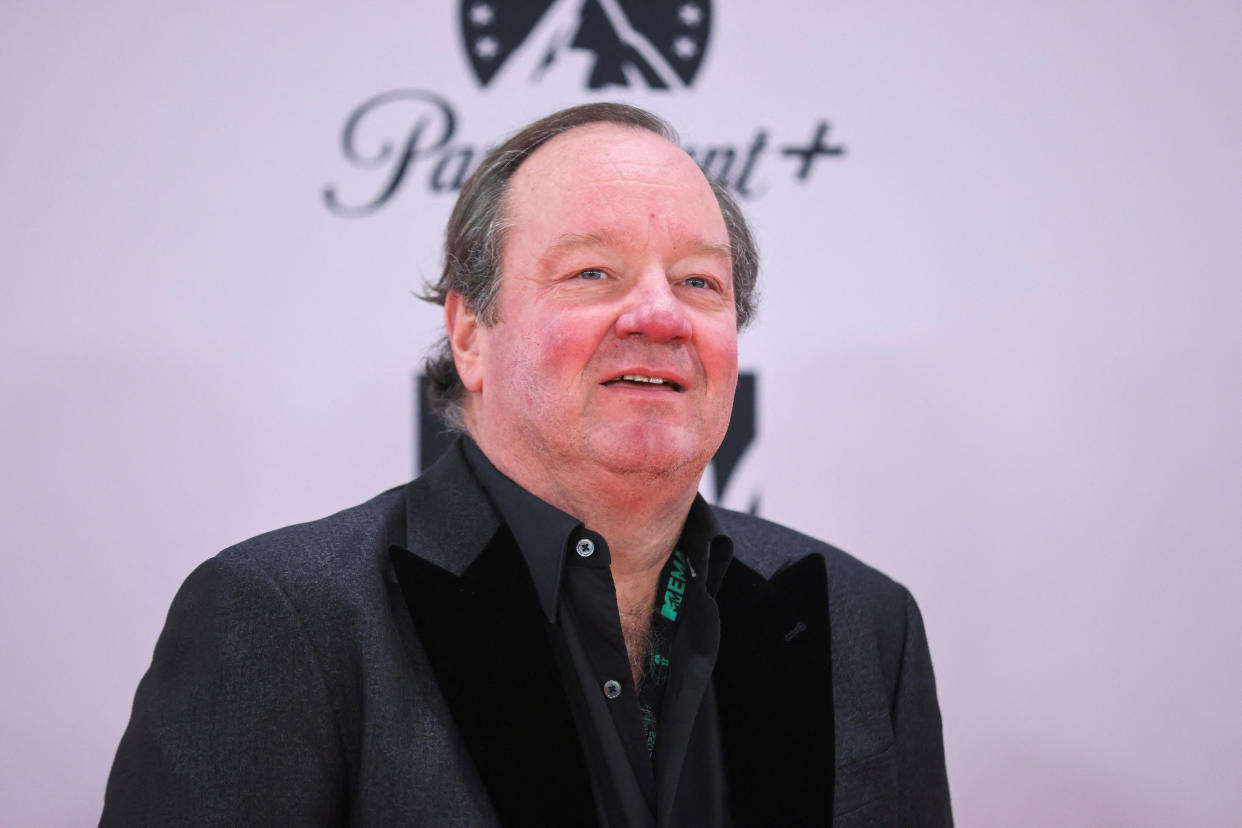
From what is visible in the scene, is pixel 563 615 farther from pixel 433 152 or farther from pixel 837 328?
pixel 433 152

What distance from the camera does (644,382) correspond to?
1.47 meters

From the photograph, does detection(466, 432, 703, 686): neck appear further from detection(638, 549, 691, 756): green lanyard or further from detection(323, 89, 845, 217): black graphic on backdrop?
detection(323, 89, 845, 217): black graphic on backdrop

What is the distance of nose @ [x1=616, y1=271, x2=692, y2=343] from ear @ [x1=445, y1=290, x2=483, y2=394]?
311mm

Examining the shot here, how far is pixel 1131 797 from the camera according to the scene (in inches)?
85.6

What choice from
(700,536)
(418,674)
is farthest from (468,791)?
(700,536)

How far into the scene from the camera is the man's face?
4.70 feet

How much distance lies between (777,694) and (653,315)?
628 mm

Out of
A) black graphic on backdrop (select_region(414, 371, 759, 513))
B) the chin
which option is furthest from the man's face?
black graphic on backdrop (select_region(414, 371, 759, 513))

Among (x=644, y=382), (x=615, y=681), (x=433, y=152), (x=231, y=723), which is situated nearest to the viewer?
(x=231, y=723)

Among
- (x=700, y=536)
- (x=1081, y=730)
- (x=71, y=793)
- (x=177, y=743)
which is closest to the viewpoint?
(x=177, y=743)

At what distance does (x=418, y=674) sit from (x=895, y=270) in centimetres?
145

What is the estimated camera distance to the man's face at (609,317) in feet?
4.70

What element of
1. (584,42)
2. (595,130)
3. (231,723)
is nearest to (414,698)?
(231,723)

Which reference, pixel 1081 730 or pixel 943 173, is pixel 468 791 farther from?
pixel 943 173
